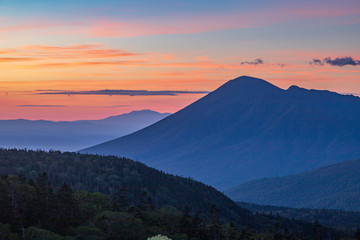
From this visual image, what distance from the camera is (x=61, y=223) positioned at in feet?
415

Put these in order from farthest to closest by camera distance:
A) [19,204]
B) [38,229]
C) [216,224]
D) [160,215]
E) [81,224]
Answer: [160,215], [216,224], [81,224], [19,204], [38,229]

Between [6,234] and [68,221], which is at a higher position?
[6,234]

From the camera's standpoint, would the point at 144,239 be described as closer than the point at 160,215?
→ Yes

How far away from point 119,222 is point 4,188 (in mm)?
25299

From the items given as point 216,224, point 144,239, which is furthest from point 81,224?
point 216,224

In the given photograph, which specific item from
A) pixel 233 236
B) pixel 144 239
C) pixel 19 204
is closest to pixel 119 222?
pixel 144 239

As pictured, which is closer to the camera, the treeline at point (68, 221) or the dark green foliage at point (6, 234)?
the dark green foliage at point (6, 234)

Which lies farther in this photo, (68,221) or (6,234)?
(68,221)

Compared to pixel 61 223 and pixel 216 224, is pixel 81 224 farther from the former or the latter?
pixel 216 224

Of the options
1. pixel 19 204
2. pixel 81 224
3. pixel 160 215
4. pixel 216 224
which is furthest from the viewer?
pixel 160 215

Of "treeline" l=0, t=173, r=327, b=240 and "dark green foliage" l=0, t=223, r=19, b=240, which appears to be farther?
"treeline" l=0, t=173, r=327, b=240

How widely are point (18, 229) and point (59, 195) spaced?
54.7ft

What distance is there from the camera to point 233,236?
14938 cm

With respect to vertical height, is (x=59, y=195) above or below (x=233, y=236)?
above
